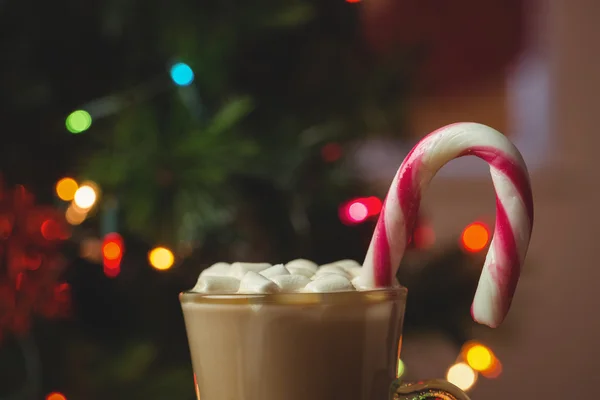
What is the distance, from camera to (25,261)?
0.89m

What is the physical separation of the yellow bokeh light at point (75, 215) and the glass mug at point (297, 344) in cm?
51

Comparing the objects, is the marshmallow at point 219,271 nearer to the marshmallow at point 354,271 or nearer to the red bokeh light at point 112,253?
the marshmallow at point 354,271

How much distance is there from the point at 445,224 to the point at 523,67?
561mm

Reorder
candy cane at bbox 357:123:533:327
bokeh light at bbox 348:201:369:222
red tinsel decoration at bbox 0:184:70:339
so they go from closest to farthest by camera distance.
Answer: candy cane at bbox 357:123:533:327 → red tinsel decoration at bbox 0:184:70:339 → bokeh light at bbox 348:201:369:222

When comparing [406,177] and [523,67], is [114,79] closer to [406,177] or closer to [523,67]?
[406,177]

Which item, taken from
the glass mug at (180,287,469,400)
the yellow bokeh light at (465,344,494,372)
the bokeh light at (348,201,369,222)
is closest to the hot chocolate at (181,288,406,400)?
the glass mug at (180,287,469,400)

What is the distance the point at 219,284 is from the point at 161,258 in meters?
0.47

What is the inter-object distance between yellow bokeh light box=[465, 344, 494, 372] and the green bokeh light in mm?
857

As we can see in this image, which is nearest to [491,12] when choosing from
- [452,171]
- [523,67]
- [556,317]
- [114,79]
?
[523,67]

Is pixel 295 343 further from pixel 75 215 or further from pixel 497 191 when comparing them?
pixel 75 215

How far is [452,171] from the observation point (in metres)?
2.15

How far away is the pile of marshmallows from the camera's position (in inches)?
21.0

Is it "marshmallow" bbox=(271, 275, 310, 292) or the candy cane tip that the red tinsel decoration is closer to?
"marshmallow" bbox=(271, 275, 310, 292)

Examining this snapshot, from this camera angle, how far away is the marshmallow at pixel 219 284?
551 millimetres
